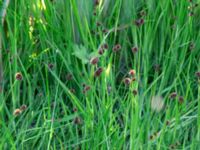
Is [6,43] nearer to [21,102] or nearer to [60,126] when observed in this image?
[21,102]

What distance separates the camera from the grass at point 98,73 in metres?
2.03

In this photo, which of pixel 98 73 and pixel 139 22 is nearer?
pixel 98 73

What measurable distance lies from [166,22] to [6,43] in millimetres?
735

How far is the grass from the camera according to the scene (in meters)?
2.03

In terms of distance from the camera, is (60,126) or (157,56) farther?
(157,56)

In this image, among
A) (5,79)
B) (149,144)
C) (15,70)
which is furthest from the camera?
(5,79)

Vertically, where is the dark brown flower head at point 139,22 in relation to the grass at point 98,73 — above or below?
above

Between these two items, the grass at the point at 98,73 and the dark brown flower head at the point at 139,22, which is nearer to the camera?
the grass at the point at 98,73

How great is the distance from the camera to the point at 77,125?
2090 millimetres

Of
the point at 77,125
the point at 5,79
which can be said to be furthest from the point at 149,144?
the point at 5,79

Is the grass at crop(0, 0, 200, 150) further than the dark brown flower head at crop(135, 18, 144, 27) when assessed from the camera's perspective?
No

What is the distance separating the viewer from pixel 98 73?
1941 mm

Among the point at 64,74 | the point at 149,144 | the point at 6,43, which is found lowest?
the point at 149,144

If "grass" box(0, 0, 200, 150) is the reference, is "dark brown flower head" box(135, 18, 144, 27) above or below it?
above
